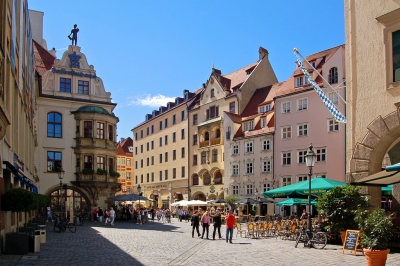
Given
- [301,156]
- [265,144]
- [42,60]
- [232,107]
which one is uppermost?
[42,60]

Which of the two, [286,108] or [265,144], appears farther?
[265,144]

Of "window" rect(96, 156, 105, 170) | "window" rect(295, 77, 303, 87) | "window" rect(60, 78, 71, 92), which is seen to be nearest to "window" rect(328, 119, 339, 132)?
"window" rect(295, 77, 303, 87)

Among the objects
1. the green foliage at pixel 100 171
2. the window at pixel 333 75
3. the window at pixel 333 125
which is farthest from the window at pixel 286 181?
the green foliage at pixel 100 171

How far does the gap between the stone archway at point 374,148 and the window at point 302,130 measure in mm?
28178

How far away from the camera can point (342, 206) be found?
1788 cm

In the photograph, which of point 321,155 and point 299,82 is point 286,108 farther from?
point 321,155

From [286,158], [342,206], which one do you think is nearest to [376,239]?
[342,206]

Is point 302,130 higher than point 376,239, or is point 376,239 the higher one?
point 302,130

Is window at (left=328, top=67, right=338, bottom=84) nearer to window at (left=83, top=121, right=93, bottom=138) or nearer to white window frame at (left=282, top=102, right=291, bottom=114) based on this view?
white window frame at (left=282, top=102, right=291, bottom=114)

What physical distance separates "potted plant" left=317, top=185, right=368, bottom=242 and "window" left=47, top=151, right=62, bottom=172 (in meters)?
31.4

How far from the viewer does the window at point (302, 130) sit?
46.3 meters

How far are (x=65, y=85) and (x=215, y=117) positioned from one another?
65.8 ft

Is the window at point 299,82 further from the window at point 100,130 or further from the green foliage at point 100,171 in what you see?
the green foliage at point 100,171

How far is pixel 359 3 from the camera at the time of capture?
19.0 metres
